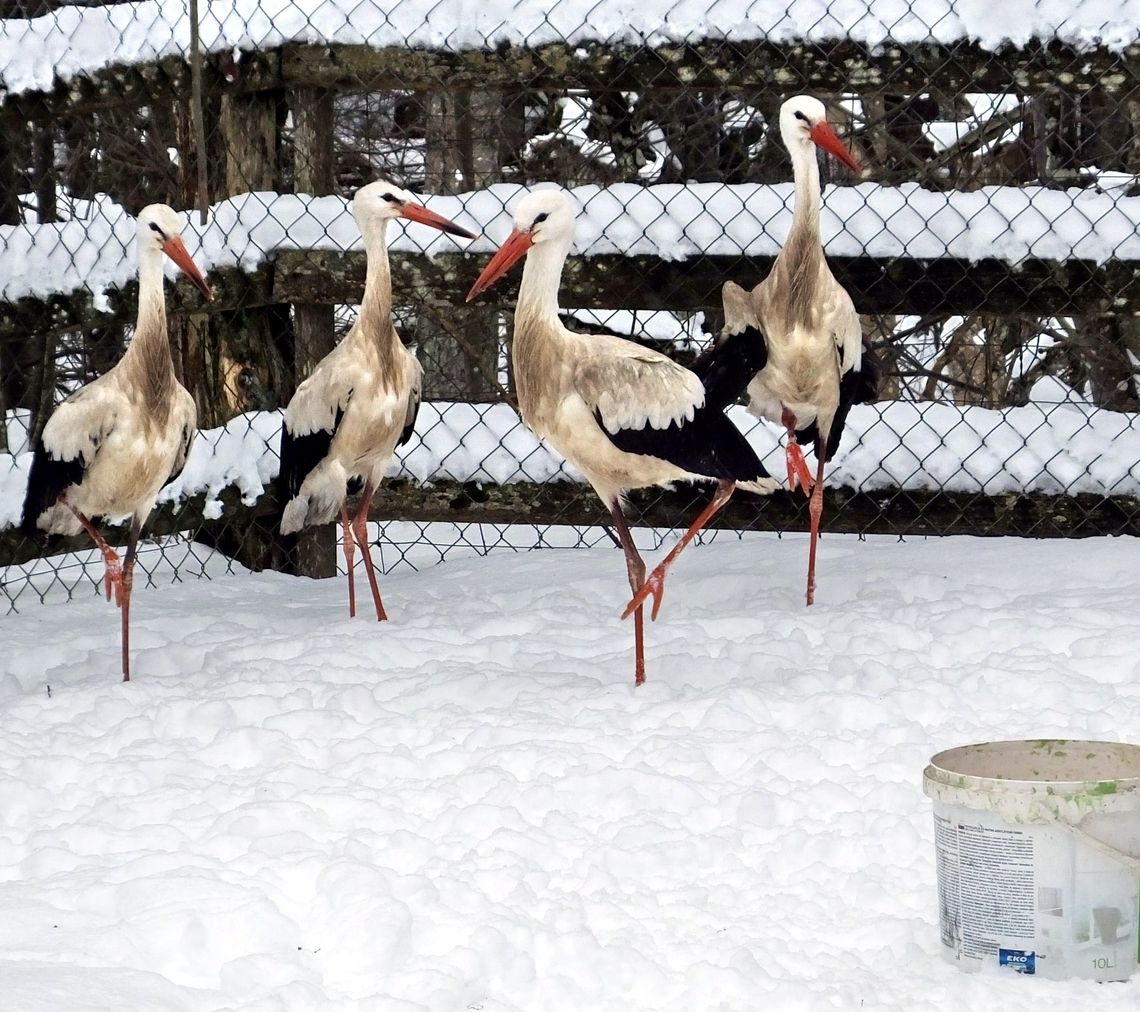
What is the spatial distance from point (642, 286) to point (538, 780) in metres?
2.11

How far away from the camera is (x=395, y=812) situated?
129 inches

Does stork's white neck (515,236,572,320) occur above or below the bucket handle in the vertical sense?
above

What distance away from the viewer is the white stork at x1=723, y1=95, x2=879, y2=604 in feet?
15.4

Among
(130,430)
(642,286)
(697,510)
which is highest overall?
(642,286)

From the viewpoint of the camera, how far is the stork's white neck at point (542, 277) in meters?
4.26

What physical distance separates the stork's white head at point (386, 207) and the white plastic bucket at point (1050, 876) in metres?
2.78

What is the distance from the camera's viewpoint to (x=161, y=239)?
4.62 metres

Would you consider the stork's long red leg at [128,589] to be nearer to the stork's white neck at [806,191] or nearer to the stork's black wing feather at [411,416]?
the stork's black wing feather at [411,416]

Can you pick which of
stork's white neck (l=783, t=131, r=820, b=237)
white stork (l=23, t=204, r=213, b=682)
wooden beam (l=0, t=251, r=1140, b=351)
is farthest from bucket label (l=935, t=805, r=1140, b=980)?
wooden beam (l=0, t=251, r=1140, b=351)

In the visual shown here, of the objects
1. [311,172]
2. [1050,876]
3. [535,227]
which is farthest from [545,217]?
[1050,876]

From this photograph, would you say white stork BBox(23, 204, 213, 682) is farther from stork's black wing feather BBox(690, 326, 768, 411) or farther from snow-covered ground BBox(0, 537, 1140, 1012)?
stork's black wing feather BBox(690, 326, 768, 411)

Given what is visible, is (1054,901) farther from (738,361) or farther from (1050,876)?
(738,361)

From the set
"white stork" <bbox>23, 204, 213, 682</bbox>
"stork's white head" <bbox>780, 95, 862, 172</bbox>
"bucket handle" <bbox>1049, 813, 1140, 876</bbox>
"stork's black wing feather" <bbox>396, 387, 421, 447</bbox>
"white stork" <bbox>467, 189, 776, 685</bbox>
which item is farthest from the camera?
"stork's black wing feather" <bbox>396, 387, 421, 447</bbox>

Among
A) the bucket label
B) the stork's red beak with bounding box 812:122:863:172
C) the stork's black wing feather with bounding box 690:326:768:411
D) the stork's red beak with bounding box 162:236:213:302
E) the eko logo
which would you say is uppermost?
the stork's red beak with bounding box 812:122:863:172
